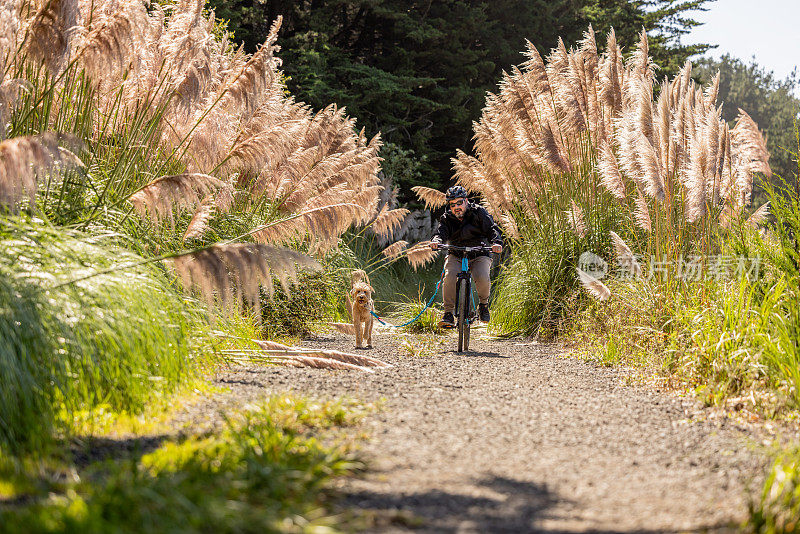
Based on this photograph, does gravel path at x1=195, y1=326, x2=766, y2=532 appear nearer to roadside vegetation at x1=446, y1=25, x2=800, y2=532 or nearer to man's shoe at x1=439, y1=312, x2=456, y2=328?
roadside vegetation at x1=446, y1=25, x2=800, y2=532

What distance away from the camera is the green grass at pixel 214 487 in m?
2.26

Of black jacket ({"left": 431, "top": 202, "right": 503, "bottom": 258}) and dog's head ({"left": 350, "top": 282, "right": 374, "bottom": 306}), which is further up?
black jacket ({"left": 431, "top": 202, "right": 503, "bottom": 258})

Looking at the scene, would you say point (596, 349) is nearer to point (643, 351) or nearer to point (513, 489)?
point (643, 351)

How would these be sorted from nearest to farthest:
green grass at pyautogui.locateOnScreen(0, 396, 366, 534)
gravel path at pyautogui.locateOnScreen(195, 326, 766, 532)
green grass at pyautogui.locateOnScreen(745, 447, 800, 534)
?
green grass at pyautogui.locateOnScreen(0, 396, 366, 534)
green grass at pyautogui.locateOnScreen(745, 447, 800, 534)
gravel path at pyautogui.locateOnScreen(195, 326, 766, 532)

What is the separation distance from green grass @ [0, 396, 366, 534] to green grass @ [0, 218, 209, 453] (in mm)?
459

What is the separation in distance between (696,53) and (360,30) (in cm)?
1581

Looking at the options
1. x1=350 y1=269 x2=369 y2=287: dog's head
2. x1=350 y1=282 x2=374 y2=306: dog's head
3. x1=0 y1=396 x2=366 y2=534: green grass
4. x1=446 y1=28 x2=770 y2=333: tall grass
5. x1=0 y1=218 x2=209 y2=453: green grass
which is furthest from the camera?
x1=350 y1=269 x2=369 y2=287: dog's head

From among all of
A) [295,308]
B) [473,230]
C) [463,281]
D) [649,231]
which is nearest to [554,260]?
[473,230]

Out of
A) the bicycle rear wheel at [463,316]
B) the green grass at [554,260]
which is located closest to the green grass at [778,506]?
the bicycle rear wheel at [463,316]

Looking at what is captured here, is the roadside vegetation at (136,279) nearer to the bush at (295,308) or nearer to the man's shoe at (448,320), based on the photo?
the bush at (295,308)

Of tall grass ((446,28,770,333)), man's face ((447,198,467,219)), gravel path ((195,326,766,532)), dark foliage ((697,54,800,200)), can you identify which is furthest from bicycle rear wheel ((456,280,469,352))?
dark foliage ((697,54,800,200))

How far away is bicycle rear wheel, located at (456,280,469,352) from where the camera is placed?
789 centimetres

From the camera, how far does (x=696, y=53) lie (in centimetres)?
3111

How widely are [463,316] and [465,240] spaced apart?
1.01m
